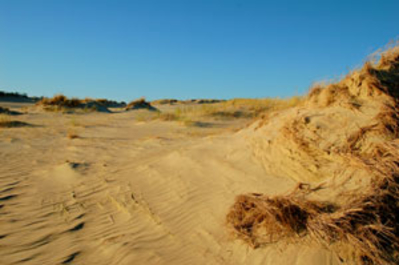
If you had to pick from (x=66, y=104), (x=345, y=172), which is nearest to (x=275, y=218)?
(x=345, y=172)

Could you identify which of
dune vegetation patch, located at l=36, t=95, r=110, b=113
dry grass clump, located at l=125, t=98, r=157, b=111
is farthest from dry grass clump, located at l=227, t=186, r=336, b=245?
dry grass clump, located at l=125, t=98, r=157, b=111

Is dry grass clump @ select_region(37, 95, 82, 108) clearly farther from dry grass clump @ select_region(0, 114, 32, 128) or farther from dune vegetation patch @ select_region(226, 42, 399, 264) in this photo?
dune vegetation patch @ select_region(226, 42, 399, 264)

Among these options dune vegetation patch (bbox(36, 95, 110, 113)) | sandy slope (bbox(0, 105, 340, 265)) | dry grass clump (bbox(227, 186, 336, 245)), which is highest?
dune vegetation patch (bbox(36, 95, 110, 113))

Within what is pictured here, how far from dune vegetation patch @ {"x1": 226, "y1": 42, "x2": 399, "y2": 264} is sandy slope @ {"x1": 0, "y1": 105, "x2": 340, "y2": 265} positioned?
0.19m

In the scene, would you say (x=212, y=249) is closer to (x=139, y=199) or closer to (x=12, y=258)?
(x=139, y=199)

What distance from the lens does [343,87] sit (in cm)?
418

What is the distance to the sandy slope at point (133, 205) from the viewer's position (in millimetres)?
2668

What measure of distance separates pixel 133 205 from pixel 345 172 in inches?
96.3

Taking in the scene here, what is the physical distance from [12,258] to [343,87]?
431 cm

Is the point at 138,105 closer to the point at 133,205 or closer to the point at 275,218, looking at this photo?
the point at 133,205

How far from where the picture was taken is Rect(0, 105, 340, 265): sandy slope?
2.67 m

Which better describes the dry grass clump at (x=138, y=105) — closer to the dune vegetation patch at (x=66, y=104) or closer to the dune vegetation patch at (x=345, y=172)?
the dune vegetation patch at (x=66, y=104)

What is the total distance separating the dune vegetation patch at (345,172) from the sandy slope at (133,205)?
0.62 ft

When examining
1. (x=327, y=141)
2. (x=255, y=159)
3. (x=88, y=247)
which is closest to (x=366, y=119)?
(x=327, y=141)
